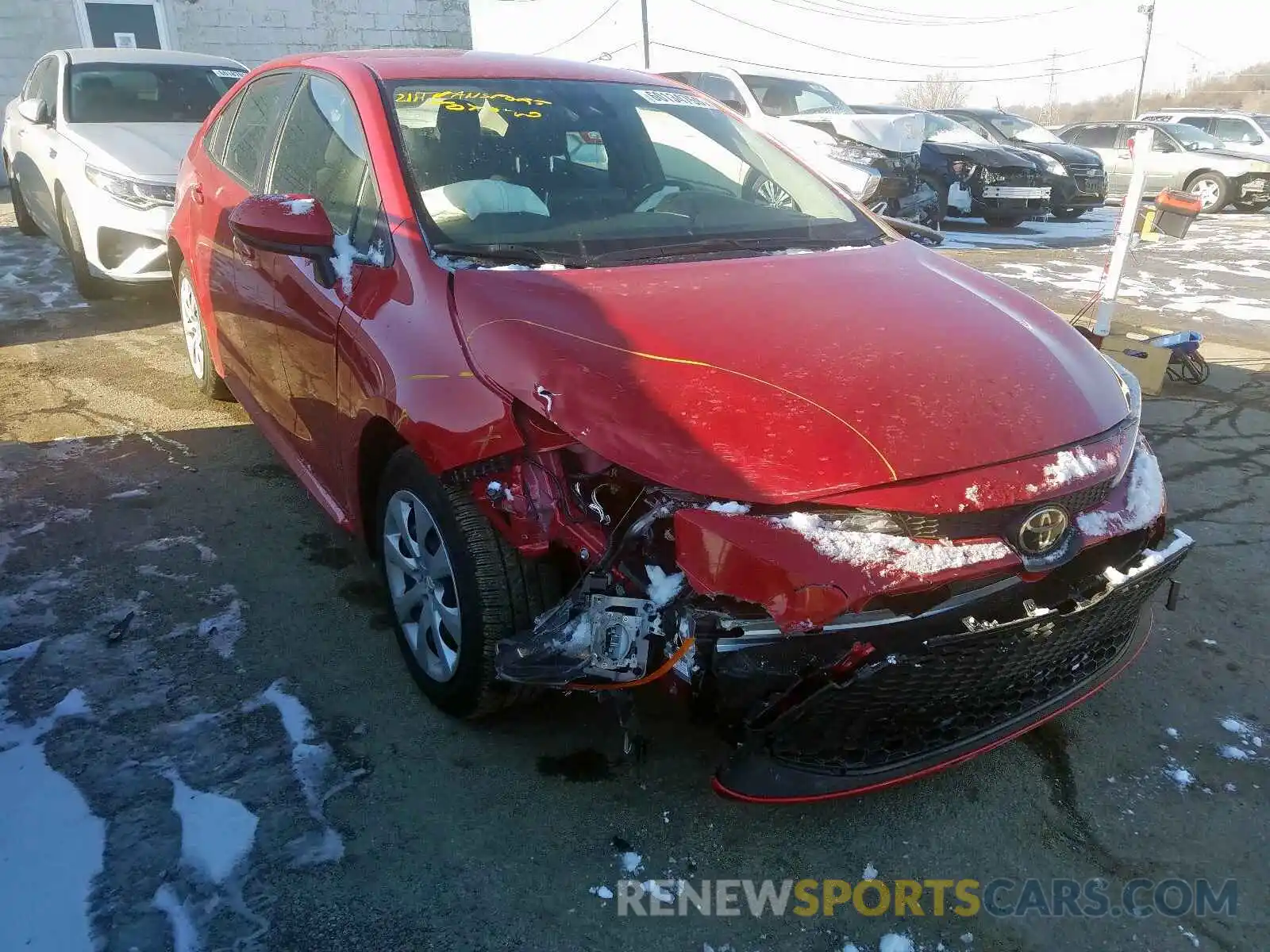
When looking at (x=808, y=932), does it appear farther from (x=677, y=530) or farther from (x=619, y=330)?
(x=619, y=330)

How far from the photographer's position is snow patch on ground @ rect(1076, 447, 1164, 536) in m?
2.04

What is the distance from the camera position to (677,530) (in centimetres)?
187

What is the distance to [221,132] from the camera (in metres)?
4.08

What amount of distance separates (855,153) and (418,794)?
30.9 feet

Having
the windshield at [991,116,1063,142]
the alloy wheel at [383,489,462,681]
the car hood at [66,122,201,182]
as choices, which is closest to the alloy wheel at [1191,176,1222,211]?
the windshield at [991,116,1063,142]

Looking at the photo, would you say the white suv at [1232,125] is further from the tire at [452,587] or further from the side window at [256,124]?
the tire at [452,587]

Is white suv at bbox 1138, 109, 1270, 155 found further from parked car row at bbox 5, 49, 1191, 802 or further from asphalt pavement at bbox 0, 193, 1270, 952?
parked car row at bbox 5, 49, 1191, 802

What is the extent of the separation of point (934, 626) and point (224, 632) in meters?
2.13

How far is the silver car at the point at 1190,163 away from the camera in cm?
1456

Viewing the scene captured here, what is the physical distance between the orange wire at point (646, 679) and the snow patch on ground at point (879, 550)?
0.32 metres

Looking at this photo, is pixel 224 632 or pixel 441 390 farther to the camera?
pixel 224 632

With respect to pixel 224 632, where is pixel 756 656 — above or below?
above

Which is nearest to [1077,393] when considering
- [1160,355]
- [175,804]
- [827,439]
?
[827,439]

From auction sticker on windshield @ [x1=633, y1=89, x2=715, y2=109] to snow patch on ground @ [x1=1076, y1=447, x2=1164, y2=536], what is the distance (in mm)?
2044
